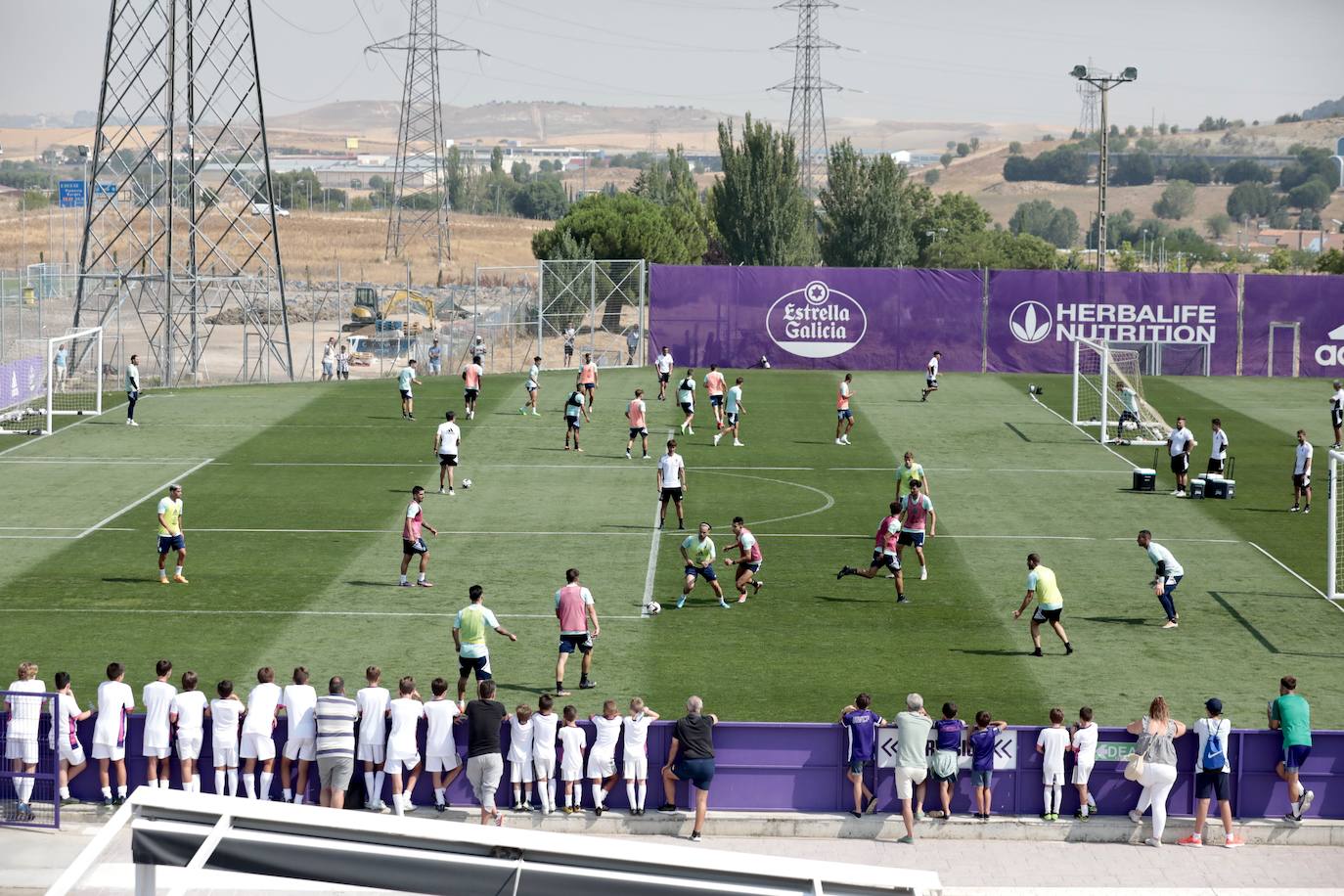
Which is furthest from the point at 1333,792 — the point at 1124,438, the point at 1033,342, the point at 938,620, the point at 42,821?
the point at 1033,342

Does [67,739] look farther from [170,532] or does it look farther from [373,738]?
[170,532]

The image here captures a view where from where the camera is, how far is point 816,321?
5662cm

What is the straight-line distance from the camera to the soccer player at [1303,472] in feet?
107

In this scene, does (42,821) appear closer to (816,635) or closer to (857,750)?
(857,750)

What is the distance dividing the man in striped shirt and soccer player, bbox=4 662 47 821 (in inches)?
111

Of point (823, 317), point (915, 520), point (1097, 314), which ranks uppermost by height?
point (1097, 314)

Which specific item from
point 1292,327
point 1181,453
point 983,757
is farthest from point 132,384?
point 1292,327

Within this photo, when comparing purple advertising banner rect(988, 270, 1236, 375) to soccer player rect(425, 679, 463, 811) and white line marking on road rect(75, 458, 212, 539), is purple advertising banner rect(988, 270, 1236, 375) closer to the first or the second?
white line marking on road rect(75, 458, 212, 539)

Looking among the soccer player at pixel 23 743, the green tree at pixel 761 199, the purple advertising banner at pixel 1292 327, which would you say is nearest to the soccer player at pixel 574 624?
the soccer player at pixel 23 743

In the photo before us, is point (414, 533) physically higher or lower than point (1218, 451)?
lower

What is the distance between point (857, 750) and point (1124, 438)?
26263mm

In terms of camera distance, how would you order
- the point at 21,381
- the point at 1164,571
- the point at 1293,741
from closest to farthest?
the point at 1293,741 → the point at 1164,571 → the point at 21,381

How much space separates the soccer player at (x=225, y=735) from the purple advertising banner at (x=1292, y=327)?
4508 cm

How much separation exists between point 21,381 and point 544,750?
29688 millimetres
